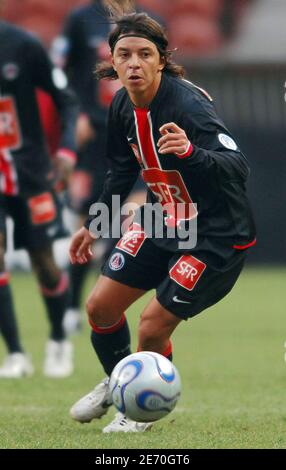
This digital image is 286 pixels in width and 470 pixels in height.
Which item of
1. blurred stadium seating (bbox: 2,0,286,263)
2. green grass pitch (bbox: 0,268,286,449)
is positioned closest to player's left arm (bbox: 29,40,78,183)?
green grass pitch (bbox: 0,268,286,449)

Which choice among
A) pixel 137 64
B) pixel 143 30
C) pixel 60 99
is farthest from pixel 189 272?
pixel 60 99

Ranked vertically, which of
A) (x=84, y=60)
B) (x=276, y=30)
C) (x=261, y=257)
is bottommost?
(x=261, y=257)

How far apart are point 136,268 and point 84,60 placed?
16.0 ft

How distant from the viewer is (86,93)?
10.0 m

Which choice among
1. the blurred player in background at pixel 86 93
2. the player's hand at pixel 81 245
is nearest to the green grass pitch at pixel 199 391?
the blurred player in background at pixel 86 93

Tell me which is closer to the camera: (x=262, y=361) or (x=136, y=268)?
(x=136, y=268)

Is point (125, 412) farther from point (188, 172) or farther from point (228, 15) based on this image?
point (228, 15)

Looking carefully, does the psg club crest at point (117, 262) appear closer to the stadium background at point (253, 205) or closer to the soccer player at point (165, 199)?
the soccer player at point (165, 199)

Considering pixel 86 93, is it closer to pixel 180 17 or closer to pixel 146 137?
pixel 146 137

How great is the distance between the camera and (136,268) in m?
5.38

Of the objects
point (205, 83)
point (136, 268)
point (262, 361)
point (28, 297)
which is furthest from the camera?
point (205, 83)

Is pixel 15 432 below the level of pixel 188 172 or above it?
below

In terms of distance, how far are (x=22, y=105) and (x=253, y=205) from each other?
8.70 m

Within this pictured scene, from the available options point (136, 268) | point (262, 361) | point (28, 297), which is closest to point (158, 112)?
point (136, 268)
